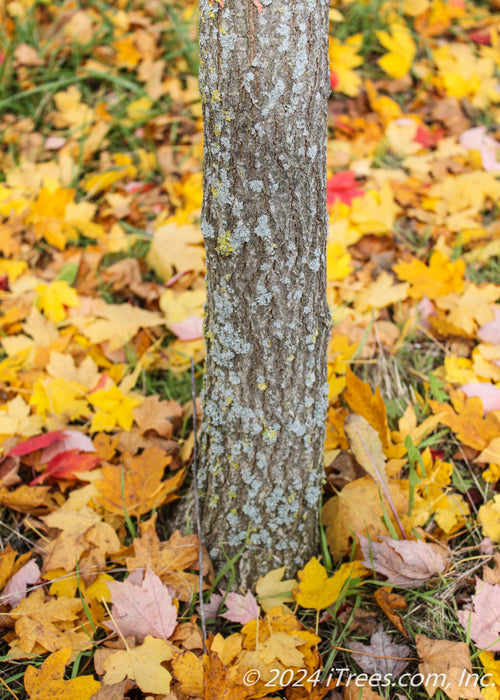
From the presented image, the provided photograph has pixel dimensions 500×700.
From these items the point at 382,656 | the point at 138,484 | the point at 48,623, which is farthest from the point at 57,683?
the point at 382,656

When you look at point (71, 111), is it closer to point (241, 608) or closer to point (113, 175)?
point (113, 175)

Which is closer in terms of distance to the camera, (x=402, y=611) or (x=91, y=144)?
(x=402, y=611)

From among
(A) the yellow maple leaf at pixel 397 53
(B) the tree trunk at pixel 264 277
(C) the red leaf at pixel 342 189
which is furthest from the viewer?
(A) the yellow maple leaf at pixel 397 53

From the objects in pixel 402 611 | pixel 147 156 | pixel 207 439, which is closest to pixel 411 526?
pixel 402 611

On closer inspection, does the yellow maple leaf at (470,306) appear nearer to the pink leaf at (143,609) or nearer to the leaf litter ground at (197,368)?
the leaf litter ground at (197,368)

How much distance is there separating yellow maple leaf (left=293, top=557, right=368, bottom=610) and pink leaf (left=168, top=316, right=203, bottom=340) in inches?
35.3

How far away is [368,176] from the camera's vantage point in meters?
2.58

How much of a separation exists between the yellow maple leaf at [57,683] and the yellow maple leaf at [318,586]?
0.51m

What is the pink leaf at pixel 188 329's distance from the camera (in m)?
1.91

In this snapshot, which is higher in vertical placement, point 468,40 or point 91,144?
point 468,40

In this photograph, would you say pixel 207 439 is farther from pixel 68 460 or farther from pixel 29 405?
pixel 29 405


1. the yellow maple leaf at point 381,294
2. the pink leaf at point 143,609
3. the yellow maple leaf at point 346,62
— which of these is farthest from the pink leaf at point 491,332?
the yellow maple leaf at point 346,62

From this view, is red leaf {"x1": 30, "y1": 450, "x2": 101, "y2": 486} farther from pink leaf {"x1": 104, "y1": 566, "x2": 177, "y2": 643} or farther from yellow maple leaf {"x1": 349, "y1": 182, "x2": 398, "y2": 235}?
yellow maple leaf {"x1": 349, "y1": 182, "x2": 398, "y2": 235}

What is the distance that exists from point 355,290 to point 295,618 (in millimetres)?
1248
